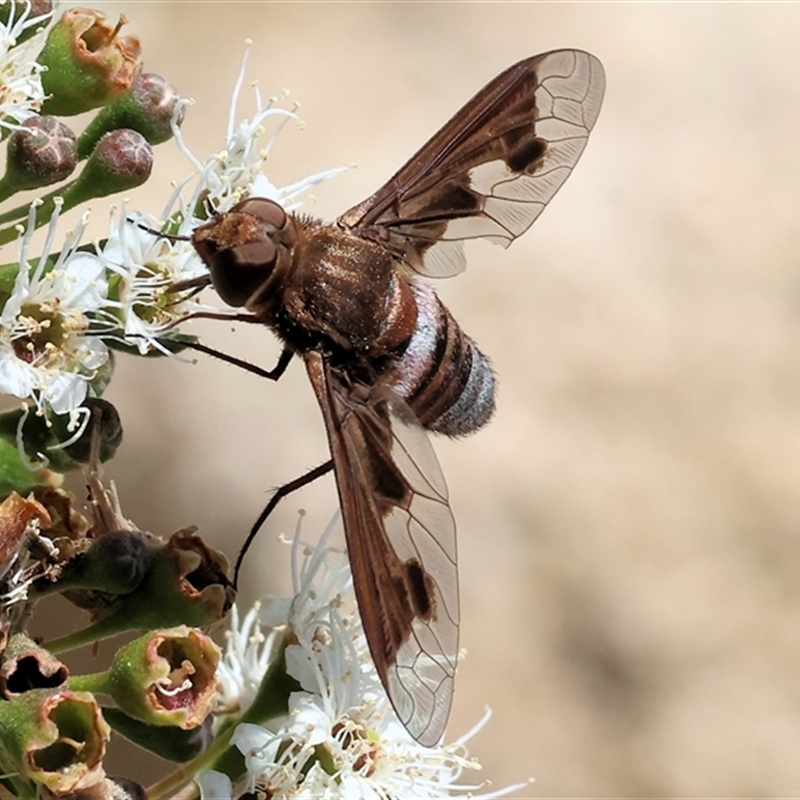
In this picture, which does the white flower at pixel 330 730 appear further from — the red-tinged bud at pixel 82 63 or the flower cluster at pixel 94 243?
the red-tinged bud at pixel 82 63

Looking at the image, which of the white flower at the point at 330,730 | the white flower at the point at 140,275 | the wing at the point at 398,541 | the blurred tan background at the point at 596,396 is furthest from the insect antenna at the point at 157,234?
the blurred tan background at the point at 596,396

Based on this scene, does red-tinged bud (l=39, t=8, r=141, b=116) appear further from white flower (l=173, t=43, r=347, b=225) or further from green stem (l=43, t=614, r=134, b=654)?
green stem (l=43, t=614, r=134, b=654)

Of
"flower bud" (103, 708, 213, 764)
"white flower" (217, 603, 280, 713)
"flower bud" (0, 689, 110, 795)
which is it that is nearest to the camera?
"flower bud" (0, 689, 110, 795)

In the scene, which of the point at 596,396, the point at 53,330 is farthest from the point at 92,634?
the point at 596,396

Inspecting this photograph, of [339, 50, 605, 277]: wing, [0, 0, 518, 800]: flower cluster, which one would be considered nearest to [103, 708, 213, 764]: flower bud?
[0, 0, 518, 800]: flower cluster

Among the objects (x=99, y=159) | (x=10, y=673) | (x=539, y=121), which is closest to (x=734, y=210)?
(x=539, y=121)

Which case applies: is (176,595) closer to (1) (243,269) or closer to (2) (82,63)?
(1) (243,269)
